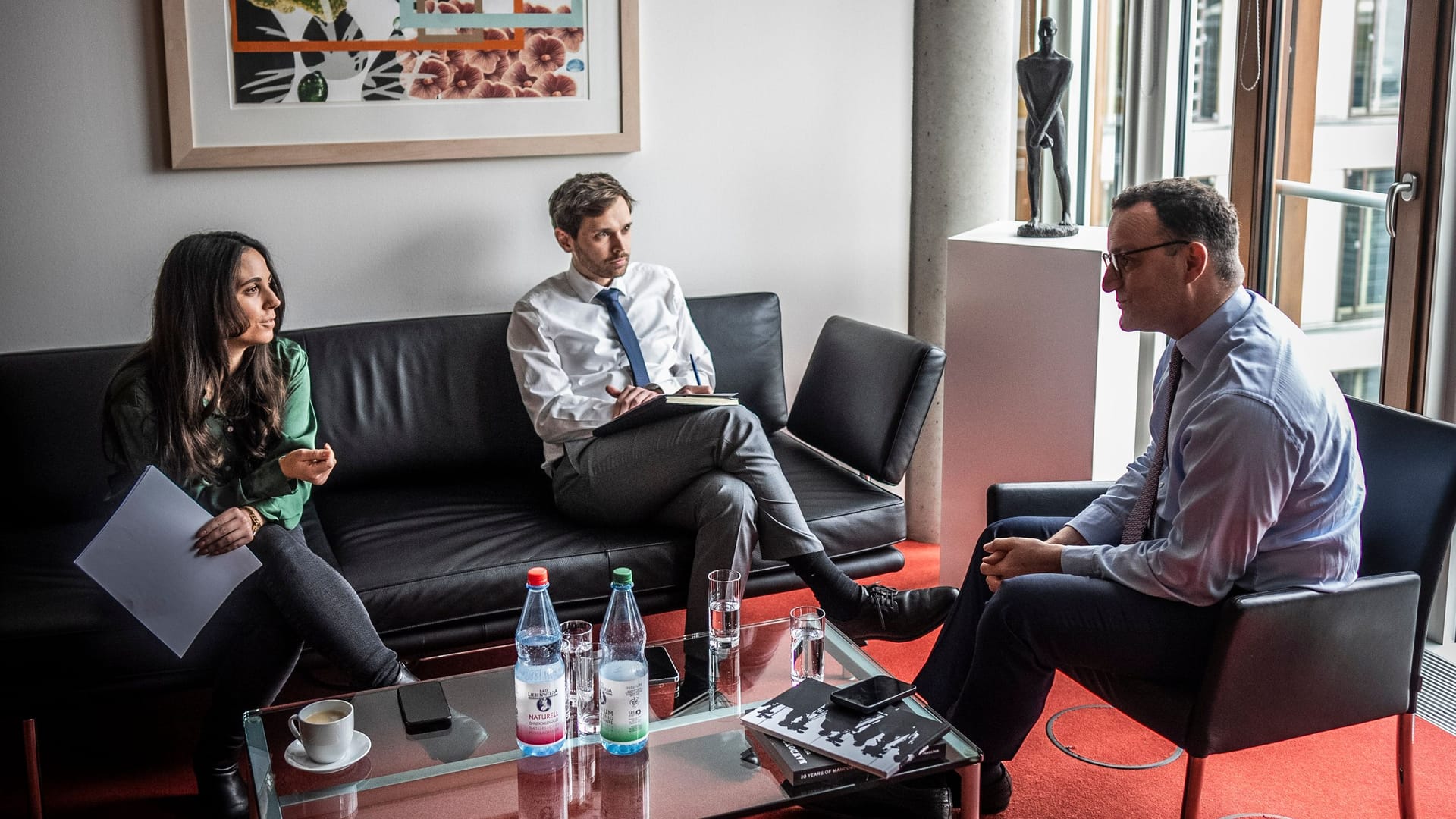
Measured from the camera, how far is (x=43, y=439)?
2934 mm

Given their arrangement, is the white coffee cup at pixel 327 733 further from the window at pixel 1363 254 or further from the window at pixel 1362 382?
the window at pixel 1363 254

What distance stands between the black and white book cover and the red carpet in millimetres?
476

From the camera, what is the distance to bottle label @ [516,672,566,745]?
1993mm

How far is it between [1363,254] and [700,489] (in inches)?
69.1

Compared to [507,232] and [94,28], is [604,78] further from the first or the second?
[94,28]

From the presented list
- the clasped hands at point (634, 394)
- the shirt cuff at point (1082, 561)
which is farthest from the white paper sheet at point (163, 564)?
the shirt cuff at point (1082, 561)

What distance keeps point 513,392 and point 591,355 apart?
0.24 meters

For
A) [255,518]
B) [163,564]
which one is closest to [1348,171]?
[255,518]

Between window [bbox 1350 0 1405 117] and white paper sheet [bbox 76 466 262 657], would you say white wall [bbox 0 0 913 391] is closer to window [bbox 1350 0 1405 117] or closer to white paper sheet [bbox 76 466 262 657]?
white paper sheet [bbox 76 466 262 657]

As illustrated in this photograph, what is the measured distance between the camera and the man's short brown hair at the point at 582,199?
324cm

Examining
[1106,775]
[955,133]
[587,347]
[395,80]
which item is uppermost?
[395,80]

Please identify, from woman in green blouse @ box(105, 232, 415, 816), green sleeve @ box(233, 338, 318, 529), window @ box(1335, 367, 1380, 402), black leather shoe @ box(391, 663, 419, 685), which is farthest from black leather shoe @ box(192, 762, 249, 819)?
window @ box(1335, 367, 1380, 402)

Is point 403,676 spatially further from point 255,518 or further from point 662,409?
point 662,409

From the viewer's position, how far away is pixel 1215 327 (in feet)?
7.45
